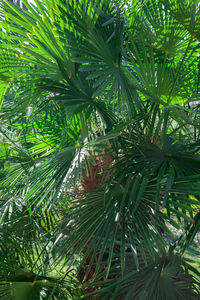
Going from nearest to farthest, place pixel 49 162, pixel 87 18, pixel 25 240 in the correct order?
pixel 87 18 < pixel 49 162 < pixel 25 240

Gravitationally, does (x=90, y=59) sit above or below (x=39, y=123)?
above

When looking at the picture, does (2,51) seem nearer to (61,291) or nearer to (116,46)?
(116,46)

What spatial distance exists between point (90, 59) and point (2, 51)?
0.41 m

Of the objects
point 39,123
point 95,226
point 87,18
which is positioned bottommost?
point 95,226

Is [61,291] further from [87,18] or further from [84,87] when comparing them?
[87,18]

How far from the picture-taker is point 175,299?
4.17 ft

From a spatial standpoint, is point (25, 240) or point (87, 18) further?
point (25, 240)

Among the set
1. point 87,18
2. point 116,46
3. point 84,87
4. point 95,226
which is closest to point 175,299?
point 95,226

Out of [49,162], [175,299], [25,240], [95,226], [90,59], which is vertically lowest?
[175,299]

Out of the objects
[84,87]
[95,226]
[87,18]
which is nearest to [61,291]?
[95,226]

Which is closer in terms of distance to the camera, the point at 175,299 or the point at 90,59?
the point at 90,59

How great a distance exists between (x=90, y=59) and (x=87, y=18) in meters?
0.15

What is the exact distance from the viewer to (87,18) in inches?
44.3

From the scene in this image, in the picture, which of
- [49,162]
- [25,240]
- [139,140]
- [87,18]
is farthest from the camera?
[25,240]
